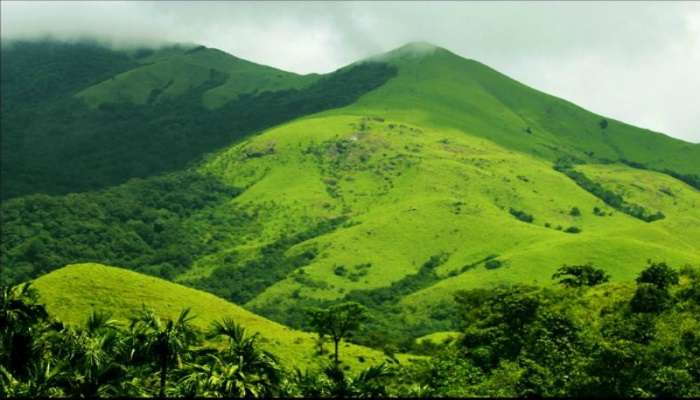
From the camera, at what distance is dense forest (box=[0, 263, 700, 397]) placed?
253ft

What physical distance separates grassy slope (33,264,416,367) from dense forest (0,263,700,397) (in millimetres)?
38863

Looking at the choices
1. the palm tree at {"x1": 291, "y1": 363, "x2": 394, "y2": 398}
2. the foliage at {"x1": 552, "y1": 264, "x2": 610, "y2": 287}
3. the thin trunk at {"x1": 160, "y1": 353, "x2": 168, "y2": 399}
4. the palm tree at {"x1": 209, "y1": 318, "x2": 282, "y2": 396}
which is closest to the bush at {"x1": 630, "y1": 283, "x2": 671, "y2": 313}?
the foliage at {"x1": 552, "y1": 264, "x2": 610, "y2": 287}

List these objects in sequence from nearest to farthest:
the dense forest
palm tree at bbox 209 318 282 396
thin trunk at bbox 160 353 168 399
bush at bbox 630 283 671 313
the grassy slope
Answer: palm tree at bbox 209 318 282 396
the dense forest
thin trunk at bbox 160 353 168 399
bush at bbox 630 283 671 313
the grassy slope

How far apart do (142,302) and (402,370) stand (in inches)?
3038

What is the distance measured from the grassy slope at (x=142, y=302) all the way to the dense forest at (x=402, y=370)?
128 feet

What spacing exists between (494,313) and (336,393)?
2343 inches

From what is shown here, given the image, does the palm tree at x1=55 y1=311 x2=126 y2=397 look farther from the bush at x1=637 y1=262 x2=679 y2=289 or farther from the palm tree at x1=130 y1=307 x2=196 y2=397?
the bush at x1=637 y1=262 x2=679 y2=289

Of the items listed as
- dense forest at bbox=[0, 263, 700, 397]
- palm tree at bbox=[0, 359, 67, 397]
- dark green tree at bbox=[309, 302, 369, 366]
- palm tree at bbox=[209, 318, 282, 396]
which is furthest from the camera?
dark green tree at bbox=[309, 302, 369, 366]

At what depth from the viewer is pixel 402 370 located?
4267 inches

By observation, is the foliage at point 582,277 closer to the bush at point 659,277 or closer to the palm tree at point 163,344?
the bush at point 659,277

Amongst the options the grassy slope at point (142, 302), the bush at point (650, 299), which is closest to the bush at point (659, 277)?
the bush at point (650, 299)

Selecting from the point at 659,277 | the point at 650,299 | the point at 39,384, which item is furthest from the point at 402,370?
the point at 39,384

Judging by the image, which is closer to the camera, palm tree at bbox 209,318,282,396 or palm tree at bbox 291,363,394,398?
palm tree at bbox 209,318,282,396

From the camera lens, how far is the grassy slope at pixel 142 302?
15875 centimetres
